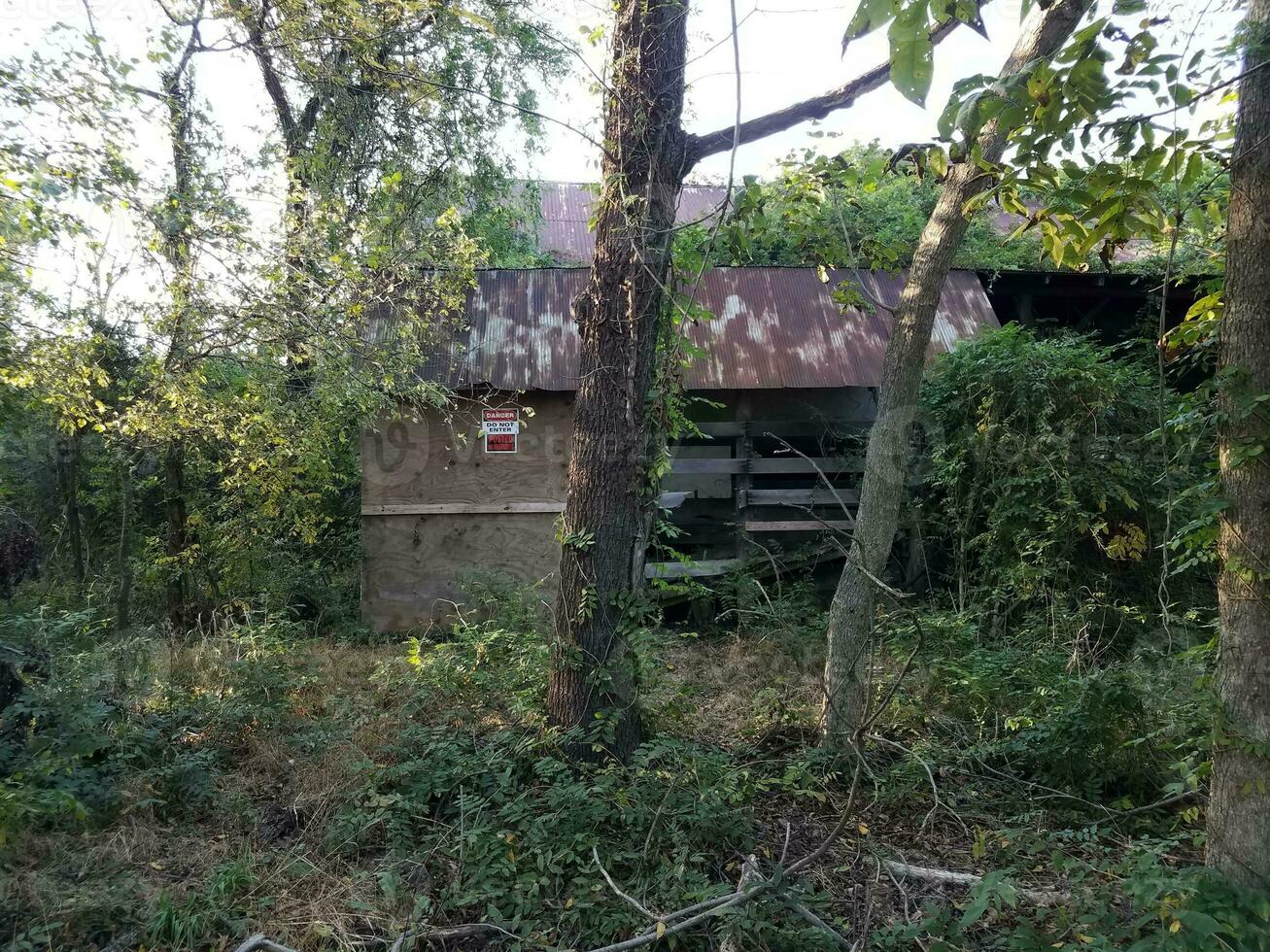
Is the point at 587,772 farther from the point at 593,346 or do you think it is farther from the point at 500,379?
the point at 500,379

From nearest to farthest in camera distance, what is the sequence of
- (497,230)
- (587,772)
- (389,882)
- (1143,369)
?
(389,882), (587,772), (1143,369), (497,230)

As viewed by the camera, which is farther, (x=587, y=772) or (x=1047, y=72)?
(x=587, y=772)

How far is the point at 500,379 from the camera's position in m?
8.41

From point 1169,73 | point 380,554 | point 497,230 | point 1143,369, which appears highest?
point 497,230

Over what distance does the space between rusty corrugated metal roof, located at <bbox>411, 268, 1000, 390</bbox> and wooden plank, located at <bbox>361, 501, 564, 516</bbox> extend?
1259 millimetres

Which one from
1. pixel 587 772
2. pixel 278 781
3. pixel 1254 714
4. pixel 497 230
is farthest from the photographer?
pixel 497 230

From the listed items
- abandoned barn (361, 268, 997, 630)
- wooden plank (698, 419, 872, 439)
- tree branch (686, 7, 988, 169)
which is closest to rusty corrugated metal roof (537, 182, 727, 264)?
abandoned barn (361, 268, 997, 630)

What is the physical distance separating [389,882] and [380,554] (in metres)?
5.44

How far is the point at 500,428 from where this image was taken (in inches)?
336

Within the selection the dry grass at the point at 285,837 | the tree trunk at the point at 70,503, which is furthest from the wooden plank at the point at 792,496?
the tree trunk at the point at 70,503

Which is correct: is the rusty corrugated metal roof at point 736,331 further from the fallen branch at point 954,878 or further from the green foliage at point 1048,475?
the fallen branch at point 954,878

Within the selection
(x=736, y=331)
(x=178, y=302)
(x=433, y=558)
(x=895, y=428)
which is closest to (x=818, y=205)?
(x=895, y=428)

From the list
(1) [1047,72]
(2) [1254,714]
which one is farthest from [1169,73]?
(2) [1254,714]

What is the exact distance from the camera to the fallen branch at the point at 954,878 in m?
3.38
